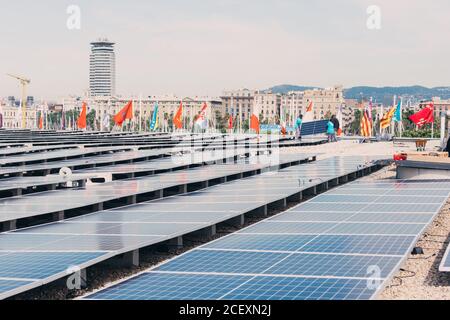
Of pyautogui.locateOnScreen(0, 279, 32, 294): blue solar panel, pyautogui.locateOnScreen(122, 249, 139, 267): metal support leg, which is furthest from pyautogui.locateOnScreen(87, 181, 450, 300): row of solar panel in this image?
pyautogui.locateOnScreen(122, 249, 139, 267): metal support leg

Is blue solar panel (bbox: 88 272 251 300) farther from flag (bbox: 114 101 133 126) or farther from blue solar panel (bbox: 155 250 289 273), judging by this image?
flag (bbox: 114 101 133 126)

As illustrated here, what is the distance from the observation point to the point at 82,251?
15.2 meters

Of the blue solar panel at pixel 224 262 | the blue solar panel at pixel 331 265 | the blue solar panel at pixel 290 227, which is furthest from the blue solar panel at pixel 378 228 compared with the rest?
the blue solar panel at pixel 224 262

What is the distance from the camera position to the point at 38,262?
557 inches

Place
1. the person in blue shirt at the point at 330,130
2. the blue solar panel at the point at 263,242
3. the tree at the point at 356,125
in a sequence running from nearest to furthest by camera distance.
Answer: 1. the blue solar panel at the point at 263,242
2. the person in blue shirt at the point at 330,130
3. the tree at the point at 356,125

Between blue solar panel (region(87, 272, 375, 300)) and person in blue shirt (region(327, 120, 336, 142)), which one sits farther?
person in blue shirt (region(327, 120, 336, 142))

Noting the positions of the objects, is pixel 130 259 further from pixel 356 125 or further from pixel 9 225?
pixel 356 125

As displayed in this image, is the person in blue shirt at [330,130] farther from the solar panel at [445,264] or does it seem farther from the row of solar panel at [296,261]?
the solar panel at [445,264]

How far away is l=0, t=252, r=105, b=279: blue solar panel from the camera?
1316 centimetres

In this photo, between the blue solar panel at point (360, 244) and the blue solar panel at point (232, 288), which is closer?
the blue solar panel at point (232, 288)

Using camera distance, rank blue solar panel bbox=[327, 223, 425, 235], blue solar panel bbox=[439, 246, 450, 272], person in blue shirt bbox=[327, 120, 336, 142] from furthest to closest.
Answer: person in blue shirt bbox=[327, 120, 336, 142]
blue solar panel bbox=[327, 223, 425, 235]
blue solar panel bbox=[439, 246, 450, 272]

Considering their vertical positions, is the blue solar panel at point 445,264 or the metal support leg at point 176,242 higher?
the blue solar panel at point 445,264

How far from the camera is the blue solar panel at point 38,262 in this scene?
13.2m
